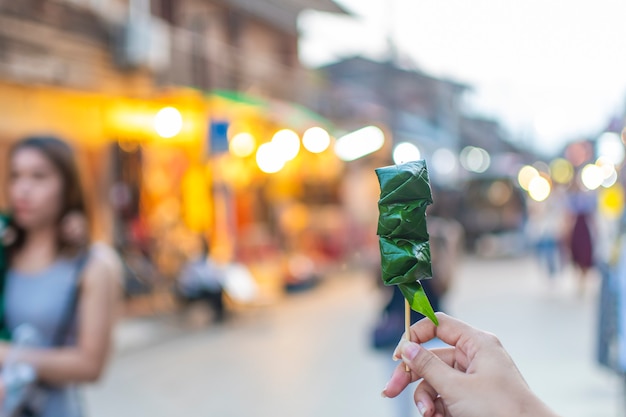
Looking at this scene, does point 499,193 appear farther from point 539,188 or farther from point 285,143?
point 285,143

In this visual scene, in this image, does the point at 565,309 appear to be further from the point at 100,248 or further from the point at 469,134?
the point at 469,134

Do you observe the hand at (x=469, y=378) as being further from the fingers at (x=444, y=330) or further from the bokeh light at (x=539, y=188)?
the bokeh light at (x=539, y=188)

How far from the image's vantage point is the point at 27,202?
8.20 feet

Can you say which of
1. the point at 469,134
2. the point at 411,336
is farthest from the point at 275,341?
the point at 469,134

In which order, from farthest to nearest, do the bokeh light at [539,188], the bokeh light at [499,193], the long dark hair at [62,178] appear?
1. the bokeh light at [539,188]
2. the bokeh light at [499,193]
3. the long dark hair at [62,178]

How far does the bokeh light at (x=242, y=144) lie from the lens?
13.4 m

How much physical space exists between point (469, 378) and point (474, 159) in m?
45.7

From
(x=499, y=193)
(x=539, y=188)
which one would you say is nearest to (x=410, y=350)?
(x=499, y=193)

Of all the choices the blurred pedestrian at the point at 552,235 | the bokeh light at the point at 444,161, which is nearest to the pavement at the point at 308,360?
the blurred pedestrian at the point at 552,235

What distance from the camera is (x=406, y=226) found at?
1415 mm

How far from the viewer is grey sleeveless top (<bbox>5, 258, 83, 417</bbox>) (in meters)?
2.43

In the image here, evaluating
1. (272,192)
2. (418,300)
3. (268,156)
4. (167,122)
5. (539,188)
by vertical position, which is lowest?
(539,188)

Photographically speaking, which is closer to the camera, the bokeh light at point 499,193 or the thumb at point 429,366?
the thumb at point 429,366

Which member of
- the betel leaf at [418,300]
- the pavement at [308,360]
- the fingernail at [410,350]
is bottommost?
the pavement at [308,360]
